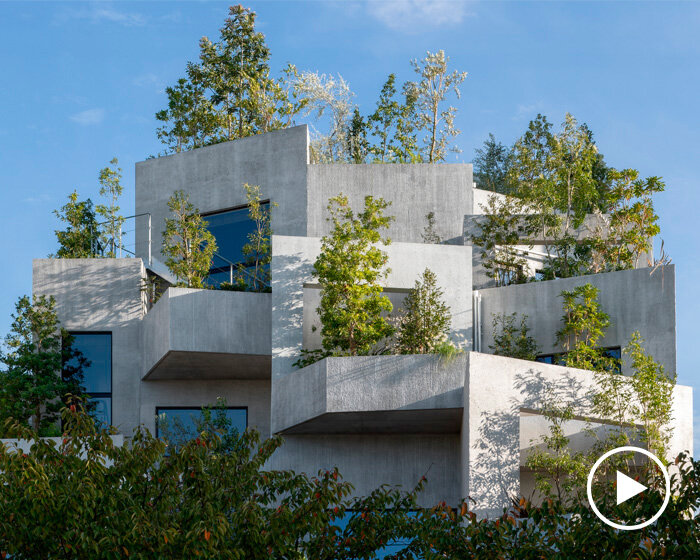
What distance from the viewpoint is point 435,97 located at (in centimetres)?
2634

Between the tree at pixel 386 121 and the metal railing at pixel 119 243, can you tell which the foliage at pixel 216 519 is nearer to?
the metal railing at pixel 119 243

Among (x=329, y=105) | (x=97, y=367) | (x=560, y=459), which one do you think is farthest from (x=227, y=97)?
(x=560, y=459)

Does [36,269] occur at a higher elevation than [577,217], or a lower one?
lower

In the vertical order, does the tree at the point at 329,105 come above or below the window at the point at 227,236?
above

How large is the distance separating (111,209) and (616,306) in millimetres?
12284

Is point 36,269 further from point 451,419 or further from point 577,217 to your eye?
point 577,217

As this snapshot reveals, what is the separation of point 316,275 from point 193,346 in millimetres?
2964

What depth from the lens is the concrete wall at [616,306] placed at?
55.3 ft

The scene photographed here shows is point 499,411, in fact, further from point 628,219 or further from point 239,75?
point 239,75

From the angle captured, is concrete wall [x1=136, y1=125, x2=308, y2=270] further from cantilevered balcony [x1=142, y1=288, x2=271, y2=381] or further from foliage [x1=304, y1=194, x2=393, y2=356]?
foliage [x1=304, y1=194, x2=393, y2=356]

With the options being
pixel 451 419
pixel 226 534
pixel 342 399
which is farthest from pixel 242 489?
pixel 451 419


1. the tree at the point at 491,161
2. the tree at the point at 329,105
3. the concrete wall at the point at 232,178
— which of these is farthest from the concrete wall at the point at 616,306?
the tree at the point at 491,161

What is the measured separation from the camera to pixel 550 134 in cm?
3089

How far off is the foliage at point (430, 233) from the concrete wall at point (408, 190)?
104 millimetres
